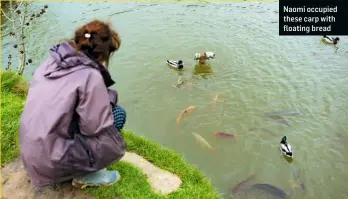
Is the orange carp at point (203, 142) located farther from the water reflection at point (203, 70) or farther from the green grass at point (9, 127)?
the green grass at point (9, 127)

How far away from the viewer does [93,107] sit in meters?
3.64

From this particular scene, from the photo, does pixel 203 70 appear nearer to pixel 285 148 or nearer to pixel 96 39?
pixel 285 148

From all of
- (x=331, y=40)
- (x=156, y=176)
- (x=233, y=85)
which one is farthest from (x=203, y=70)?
(x=156, y=176)

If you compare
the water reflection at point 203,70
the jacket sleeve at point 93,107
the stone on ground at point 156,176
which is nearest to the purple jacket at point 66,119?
the jacket sleeve at point 93,107

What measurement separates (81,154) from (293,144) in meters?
5.54

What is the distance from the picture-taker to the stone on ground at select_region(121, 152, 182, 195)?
4941 mm

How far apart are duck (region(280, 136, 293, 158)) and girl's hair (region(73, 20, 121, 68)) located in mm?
4873

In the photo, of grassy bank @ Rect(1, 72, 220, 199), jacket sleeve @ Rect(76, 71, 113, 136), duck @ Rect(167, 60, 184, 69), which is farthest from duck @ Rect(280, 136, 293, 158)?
jacket sleeve @ Rect(76, 71, 113, 136)

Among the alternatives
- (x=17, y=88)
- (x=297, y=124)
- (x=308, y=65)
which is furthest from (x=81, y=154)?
(x=308, y=65)

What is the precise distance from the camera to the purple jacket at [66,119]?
3.62 meters

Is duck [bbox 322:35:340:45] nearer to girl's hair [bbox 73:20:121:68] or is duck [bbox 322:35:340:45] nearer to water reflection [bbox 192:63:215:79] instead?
water reflection [bbox 192:63:215:79]

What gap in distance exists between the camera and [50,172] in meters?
3.84

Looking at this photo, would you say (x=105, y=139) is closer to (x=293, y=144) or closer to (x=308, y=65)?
(x=293, y=144)

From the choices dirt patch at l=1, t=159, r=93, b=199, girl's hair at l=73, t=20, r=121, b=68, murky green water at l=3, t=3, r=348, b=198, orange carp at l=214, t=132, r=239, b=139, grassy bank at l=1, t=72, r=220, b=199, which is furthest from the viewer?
orange carp at l=214, t=132, r=239, b=139
